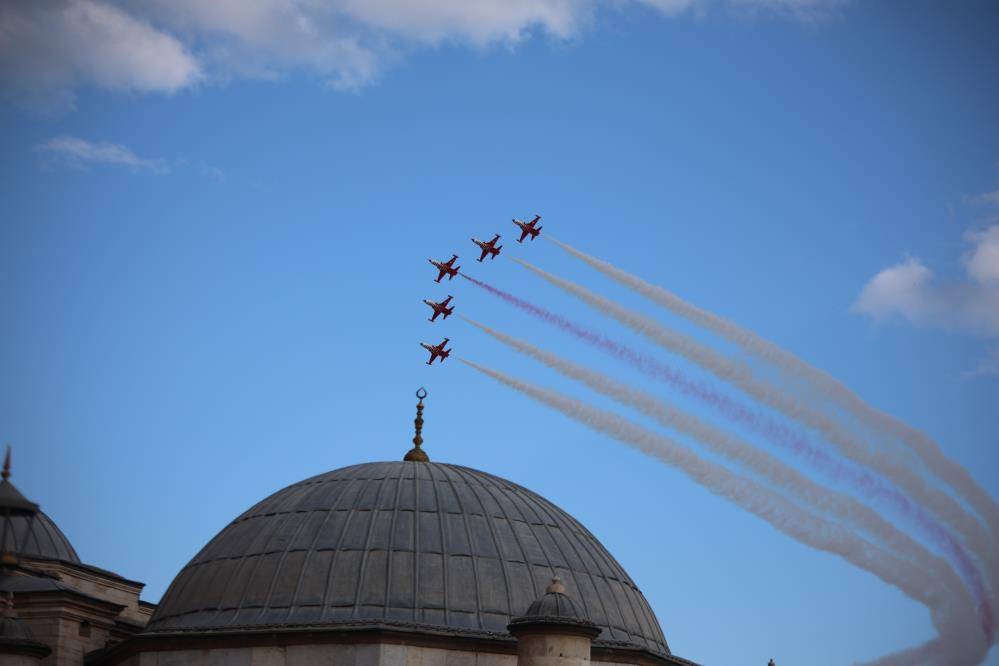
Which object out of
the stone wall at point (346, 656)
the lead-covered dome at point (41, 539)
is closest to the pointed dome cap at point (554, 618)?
the stone wall at point (346, 656)

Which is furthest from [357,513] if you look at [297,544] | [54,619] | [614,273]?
[614,273]

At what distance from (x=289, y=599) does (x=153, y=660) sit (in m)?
3.79

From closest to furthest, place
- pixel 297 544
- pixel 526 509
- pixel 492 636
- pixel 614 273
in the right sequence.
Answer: pixel 492 636 < pixel 297 544 < pixel 526 509 < pixel 614 273

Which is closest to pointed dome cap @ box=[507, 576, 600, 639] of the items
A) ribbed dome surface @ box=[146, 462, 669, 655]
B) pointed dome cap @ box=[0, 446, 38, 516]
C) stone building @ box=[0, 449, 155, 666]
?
ribbed dome surface @ box=[146, 462, 669, 655]

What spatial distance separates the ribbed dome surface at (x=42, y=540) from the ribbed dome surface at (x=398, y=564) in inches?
618

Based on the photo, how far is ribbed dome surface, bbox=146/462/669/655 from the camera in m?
42.7

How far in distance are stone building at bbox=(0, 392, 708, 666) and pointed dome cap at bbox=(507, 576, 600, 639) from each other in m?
0.05

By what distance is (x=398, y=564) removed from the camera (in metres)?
43.5

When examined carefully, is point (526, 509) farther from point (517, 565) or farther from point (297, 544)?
point (297, 544)

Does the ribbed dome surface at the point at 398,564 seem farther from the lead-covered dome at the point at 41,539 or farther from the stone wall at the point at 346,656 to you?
the lead-covered dome at the point at 41,539

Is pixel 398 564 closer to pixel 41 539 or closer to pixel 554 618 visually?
pixel 554 618

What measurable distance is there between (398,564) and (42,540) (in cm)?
2313

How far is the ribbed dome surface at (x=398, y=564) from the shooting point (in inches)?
1682

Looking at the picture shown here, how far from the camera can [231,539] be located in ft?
152
